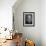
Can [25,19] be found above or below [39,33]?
above

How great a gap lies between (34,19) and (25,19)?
1.42ft

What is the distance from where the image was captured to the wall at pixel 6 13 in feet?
14.4

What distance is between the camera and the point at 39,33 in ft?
18.3

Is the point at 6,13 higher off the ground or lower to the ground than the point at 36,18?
higher

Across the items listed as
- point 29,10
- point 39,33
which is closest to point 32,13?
point 29,10

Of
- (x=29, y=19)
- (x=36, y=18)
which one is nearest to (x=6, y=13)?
(x=29, y=19)

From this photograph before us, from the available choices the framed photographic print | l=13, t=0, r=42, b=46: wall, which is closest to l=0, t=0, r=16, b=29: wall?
l=13, t=0, r=42, b=46: wall

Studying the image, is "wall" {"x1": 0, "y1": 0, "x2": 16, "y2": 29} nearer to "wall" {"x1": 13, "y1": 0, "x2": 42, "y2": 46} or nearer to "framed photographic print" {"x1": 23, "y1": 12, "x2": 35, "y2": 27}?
"wall" {"x1": 13, "y1": 0, "x2": 42, "y2": 46}

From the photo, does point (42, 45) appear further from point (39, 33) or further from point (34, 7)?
point (34, 7)

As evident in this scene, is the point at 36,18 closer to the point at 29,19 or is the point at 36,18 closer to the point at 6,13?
the point at 29,19

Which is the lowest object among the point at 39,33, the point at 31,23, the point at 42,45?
the point at 42,45

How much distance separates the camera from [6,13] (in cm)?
444

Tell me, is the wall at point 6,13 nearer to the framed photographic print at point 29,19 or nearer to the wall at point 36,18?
the wall at point 36,18

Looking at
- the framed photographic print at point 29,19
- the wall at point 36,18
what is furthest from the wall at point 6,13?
the framed photographic print at point 29,19
